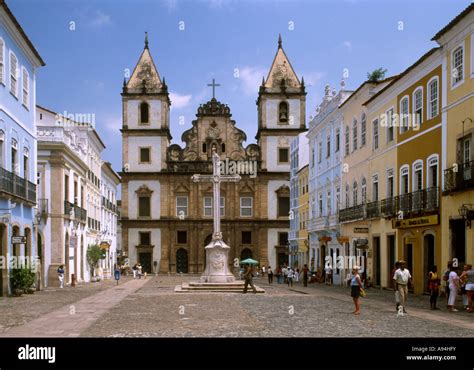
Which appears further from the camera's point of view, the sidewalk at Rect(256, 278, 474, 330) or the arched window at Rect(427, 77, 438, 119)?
the arched window at Rect(427, 77, 438, 119)

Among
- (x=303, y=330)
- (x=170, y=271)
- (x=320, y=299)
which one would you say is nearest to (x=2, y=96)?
(x=320, y=299)

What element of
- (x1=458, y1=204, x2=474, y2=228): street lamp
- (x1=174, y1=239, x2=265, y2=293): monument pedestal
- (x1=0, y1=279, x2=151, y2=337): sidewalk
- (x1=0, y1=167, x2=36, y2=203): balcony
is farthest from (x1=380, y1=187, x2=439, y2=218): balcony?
(x1=0, y1=167, x2=36, y2=203): balcony

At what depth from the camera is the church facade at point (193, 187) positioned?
2857 inches

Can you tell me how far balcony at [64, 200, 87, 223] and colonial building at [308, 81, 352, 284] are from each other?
47.4ft

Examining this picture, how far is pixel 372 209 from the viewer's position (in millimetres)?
36000

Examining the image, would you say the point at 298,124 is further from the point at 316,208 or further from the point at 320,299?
the point at 320,299

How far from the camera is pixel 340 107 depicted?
1694 inches

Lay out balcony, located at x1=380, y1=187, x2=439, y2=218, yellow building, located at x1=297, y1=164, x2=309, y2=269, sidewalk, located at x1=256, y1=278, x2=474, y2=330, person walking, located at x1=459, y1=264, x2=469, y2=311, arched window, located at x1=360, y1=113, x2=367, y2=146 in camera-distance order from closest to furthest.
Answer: sidewalk, located at x1=256, y1=278, x2=474, y2=330, person walking, located at x1=459, y1=264, x2=469, y2=311, balcony, located at x1=380, y1=187, x2=439, y2=218, arched window, located at x1=360, y1=113, x2=367, y2=146, yellow building, located at x1=297, y1=164, x2=309, y2=269

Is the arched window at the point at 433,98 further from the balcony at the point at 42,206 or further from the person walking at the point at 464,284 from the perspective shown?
the balcony at the point at 42,206

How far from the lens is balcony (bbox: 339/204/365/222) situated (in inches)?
1496

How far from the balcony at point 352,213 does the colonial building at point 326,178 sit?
1.22 m

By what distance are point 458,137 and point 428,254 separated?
5.73 metres

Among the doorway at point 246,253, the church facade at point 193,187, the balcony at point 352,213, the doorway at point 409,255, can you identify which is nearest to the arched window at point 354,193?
the balcony at point 352,213

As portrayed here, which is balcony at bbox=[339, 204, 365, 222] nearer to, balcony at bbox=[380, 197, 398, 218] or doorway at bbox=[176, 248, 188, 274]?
balcony at bbox=[380, 197, 398, 218]
